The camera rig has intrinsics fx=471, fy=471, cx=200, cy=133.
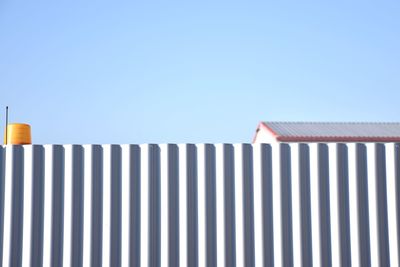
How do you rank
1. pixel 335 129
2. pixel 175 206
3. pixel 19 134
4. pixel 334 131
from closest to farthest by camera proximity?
Result: pixel 175 206 → pixel 19 134 → pixel 334 131 → pixel 335 129

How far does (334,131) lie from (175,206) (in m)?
14.8

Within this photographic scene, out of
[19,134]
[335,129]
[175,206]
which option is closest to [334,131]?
[335,129]

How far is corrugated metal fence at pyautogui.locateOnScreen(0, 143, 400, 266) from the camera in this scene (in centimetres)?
421

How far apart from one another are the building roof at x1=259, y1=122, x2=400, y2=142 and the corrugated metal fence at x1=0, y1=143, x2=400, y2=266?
12.7 m

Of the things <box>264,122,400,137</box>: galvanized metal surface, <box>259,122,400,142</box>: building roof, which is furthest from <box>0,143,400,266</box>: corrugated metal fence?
<box>264,122,400,137</box>: galvanized metal surface

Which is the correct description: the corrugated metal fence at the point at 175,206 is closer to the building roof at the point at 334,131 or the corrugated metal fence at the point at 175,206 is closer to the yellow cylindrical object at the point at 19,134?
the yellow cylindrical object at the point at 19,134

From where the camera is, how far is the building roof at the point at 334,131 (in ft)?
55.3

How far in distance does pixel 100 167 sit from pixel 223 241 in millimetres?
1288

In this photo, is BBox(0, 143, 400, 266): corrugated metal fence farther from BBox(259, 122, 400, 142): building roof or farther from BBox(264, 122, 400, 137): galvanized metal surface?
BBox(264, 122, 400, 137): galvanized metal surface

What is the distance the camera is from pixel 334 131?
17.9m

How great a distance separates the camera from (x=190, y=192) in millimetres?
4199

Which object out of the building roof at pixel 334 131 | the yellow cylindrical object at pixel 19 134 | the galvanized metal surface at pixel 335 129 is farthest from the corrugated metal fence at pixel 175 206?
the galvanized metal surface at pixel 335 129

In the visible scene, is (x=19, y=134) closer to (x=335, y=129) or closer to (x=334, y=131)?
(x=334, y=131)

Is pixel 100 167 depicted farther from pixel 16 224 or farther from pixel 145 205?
pixel 16 224
